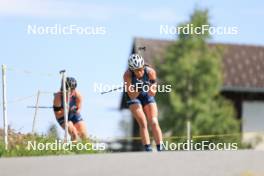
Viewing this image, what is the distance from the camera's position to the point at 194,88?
39.2 metres

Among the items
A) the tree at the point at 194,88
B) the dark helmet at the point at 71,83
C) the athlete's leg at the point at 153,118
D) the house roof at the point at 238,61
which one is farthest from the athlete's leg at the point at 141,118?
the house roof at the point at 238,61

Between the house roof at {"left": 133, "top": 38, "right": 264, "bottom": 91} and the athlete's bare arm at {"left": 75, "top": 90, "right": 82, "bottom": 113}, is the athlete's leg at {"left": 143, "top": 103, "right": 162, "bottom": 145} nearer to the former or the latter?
the athlete's bare arm at {"left": 75, "top": 90, "right": 82, "bottom": 113}

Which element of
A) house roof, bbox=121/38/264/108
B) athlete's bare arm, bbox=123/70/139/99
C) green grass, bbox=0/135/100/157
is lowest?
green grass, bbox=0/135/100/157

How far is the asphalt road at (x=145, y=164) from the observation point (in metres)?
12.5

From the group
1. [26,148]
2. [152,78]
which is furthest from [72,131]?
[152,78]

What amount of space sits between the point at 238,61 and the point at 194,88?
12.4 feet

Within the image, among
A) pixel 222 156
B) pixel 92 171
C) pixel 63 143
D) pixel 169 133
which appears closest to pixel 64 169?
pixel 92 171

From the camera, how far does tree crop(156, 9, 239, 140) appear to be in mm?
37781

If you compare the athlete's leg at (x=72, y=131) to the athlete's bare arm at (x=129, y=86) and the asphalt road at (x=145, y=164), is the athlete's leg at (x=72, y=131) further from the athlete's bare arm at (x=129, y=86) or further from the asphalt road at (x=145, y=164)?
the asphalt road at (x=145, y=164)

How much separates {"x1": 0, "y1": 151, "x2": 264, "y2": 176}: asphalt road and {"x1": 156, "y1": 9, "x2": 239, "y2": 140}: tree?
24.1m

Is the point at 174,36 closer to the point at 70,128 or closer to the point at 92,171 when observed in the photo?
the point at 70,128

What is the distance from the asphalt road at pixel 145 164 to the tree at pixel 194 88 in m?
24.1

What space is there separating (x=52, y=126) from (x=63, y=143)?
37.3 inches

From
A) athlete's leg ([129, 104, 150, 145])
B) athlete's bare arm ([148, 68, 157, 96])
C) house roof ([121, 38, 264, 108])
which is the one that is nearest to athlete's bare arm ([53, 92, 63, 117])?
athlete's leg ([129, 104, 150, 145])
